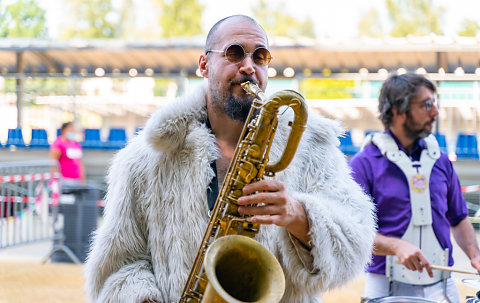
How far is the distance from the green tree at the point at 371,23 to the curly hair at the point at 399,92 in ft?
114

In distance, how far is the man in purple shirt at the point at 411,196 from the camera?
3193 millimetres

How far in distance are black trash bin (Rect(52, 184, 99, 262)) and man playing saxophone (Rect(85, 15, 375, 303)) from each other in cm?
597

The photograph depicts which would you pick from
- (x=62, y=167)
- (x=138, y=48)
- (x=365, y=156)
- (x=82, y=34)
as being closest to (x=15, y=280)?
(x=62, y=167)

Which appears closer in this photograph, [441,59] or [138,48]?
[441,59]

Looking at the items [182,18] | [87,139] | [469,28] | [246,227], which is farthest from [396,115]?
[182,18]

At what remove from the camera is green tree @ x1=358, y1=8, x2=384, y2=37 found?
1452 inches

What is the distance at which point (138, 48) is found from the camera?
1438 cm

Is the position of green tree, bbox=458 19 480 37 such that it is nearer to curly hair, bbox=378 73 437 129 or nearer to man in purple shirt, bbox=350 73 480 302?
curly hair, bbox=378 73 437 129

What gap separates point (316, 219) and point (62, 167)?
8517 mm

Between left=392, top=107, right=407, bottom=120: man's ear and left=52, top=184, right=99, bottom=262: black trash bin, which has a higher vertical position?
left=392, top=107, right=407, bottom=120: man's ear

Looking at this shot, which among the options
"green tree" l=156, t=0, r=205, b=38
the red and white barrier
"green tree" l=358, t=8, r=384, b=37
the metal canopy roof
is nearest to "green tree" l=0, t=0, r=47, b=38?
the metal canopy roof

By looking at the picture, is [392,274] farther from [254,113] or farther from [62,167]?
[62,167]

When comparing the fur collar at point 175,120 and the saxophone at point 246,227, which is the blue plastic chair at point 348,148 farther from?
the saxophone at point 246,227

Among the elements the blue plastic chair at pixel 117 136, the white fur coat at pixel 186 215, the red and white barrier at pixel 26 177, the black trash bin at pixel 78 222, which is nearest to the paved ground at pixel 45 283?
the black trash bin at pixel 78 222
